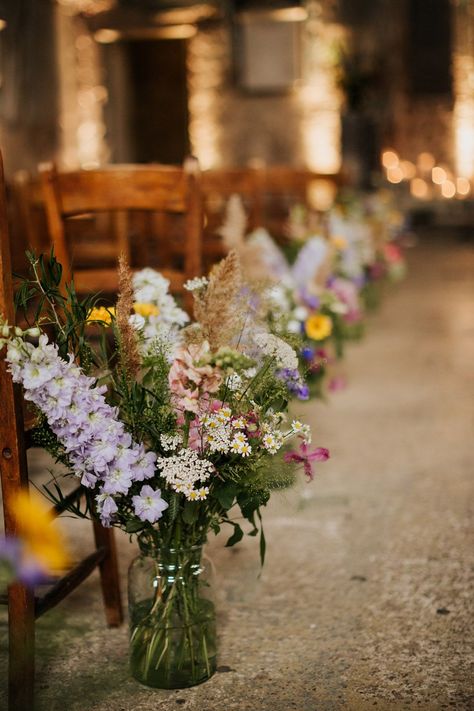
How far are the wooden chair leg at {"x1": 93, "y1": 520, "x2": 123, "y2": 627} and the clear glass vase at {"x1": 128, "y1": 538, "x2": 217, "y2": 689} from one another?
26 cm

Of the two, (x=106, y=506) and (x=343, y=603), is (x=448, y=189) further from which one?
(x=106, y=506)

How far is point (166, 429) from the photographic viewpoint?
1.69m

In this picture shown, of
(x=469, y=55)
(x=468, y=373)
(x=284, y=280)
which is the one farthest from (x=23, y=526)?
(x=469, y=55)

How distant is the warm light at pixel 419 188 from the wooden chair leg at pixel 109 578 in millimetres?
10434

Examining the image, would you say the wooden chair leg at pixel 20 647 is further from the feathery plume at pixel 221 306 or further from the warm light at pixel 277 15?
the warm light at pixel 277 15

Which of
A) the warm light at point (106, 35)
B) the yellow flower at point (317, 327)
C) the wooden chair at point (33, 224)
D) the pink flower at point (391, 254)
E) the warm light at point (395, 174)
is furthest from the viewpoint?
the warm light at point (395, 174)

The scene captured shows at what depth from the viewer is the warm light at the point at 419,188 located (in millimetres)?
12047

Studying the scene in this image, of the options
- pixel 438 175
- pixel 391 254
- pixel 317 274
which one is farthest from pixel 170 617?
pixel 438 175

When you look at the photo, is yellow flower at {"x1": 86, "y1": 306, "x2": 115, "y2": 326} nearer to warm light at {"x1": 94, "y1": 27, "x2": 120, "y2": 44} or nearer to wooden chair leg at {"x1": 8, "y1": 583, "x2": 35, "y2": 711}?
wooden chair leg at {"x1": 8, "y1": 583, "x2": 35, "y2": 711}

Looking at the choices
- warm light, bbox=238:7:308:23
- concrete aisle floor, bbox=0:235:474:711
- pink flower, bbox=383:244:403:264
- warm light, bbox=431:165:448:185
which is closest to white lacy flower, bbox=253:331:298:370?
concrete aisle floor, bbox=0:235:474:711

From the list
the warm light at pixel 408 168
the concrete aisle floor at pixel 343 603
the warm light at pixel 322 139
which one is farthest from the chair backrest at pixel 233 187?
the warm light at pixel 408 168

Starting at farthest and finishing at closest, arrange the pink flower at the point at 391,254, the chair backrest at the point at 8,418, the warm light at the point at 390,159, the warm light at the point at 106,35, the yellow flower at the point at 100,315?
the warm light at the point at 390,159
the warm light at the point at 106,35
the pink flower at the point at 391,254
the yellow flower at the point at 100,315
the chair backrest at the point at 8,418

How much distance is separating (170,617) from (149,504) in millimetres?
285

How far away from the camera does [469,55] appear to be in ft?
39.7
